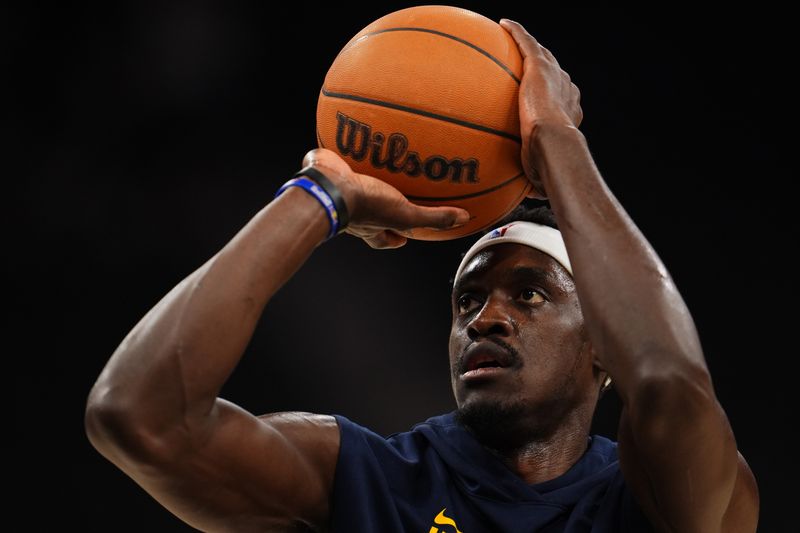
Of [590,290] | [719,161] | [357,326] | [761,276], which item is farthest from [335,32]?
[590,290]

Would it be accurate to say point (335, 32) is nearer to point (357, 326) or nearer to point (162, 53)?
point (162, 53)

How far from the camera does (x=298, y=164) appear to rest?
5168mm

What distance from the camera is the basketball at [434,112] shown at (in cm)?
222

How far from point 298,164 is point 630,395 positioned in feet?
11.2

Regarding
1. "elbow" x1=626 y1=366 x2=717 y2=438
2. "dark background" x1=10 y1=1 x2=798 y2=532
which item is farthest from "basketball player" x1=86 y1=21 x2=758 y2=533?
"dark background" x1=10 y1=1 x2=798 y2=532

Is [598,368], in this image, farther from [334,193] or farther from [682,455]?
[334,193]

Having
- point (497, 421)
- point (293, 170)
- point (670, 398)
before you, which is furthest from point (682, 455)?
point (293, 170)

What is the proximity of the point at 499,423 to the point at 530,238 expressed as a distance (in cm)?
52

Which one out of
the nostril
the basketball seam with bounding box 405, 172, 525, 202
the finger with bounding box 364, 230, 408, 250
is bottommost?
the nostril

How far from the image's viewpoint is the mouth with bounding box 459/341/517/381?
2576 mm

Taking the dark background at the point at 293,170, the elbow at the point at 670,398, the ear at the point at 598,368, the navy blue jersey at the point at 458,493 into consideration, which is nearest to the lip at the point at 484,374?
the navy blue jersey at the point at 458,493

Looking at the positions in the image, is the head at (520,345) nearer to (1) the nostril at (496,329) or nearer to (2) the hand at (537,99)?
(1) the nostril at (496,329)

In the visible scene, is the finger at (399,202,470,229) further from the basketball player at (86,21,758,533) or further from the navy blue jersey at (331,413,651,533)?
the navy blue jersey at (331,413,651,533)

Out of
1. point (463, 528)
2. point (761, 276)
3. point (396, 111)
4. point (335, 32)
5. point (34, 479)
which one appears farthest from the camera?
point (335, 32)
